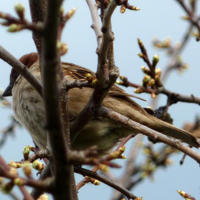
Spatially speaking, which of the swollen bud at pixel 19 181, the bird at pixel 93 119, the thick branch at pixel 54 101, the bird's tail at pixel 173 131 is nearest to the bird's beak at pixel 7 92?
the bird at pixel 93 119

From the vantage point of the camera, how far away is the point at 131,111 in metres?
3.21

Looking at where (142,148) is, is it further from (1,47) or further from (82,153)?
(82,153)

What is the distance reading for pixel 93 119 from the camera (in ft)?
10.2

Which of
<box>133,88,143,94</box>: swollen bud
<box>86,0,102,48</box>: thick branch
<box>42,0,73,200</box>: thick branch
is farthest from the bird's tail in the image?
<box>42,0,73,200</box>: thick branch

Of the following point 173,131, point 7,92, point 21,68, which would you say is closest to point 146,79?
point 173,131

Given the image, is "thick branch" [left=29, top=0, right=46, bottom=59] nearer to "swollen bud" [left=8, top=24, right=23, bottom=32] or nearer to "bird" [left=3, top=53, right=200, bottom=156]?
"bird" [left=3, top=53, right=200, bottom=156]

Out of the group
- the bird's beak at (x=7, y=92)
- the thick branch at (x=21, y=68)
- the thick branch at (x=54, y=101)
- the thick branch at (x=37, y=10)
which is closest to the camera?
the thick branch at (x=54, y=101)

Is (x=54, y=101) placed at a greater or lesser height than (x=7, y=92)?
lesser

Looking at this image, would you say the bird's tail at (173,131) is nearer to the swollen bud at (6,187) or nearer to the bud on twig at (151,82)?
the bud on twig at (151,82)

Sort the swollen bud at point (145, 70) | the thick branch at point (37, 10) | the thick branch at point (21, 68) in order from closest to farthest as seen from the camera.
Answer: the thick branch at point (21, 68) → the thick branch at point (37, 10) → the swollen bud at point (145, 70)

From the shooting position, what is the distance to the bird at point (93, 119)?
310 centimetres

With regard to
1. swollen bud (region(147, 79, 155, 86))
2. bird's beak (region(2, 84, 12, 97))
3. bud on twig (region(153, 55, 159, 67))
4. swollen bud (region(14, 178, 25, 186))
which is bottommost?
swollen bud (region(14, 178, 25, 186))

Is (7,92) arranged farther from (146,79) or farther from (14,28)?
(14,28)

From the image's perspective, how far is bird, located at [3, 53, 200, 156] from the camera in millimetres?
3100
